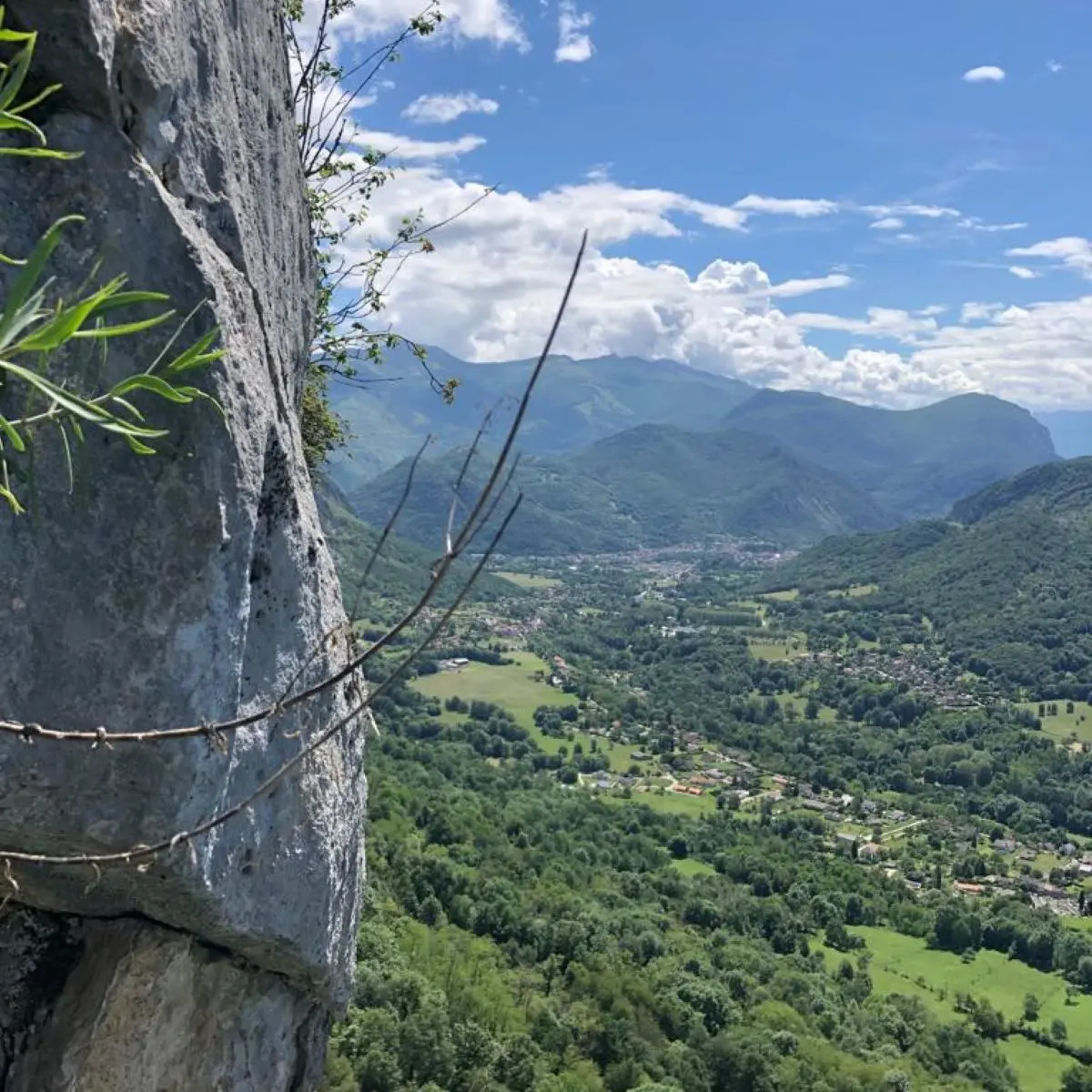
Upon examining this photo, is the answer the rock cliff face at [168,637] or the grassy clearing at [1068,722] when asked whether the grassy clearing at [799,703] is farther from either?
the rock cliff face at [168,637]

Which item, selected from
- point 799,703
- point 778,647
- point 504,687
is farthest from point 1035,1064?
point 778,647

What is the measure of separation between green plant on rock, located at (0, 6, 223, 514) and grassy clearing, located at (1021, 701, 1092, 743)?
129 meters

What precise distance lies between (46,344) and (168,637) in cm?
220

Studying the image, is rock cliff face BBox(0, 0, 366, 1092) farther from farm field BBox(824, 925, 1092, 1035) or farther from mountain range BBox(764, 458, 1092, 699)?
mountain range BBox(764, 458, 1092, 699)

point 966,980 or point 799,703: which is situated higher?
point 966,980

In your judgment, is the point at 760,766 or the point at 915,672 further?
the point at 915,672

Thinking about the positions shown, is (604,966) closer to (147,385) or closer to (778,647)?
(147,385)

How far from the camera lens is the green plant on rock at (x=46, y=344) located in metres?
2.09

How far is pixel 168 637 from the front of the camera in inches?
159

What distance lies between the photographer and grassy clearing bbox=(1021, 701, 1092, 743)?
114938mm

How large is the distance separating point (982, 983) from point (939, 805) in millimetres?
39222

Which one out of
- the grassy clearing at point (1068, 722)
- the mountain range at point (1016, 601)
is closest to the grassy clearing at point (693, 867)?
the grassy clearing at point (1068, 722)

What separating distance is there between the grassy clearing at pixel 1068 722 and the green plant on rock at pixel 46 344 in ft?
425

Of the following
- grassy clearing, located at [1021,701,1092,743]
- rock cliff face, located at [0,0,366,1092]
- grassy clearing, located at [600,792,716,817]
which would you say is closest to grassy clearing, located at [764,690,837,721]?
grassy clearing, located at [1021,701,1092,743]
